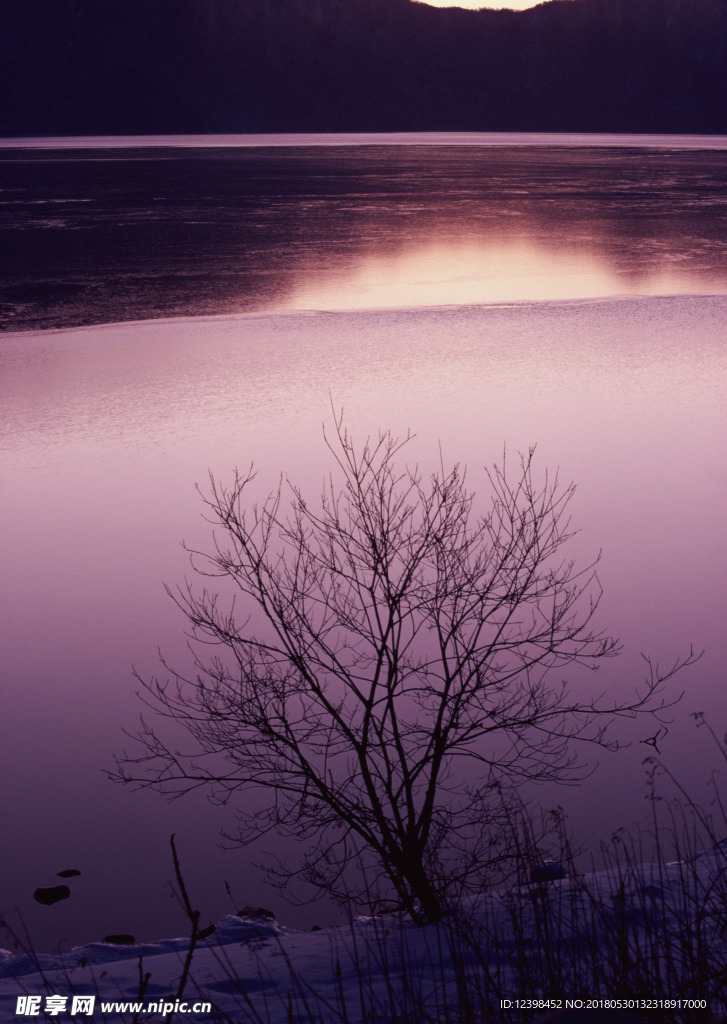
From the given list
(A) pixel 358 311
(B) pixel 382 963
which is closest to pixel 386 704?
(B) pixel 382 963

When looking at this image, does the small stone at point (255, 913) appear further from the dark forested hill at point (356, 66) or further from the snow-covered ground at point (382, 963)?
the dark forested hill at point (356, 66)

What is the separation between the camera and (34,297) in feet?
55.5

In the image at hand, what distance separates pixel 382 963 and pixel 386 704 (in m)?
2.29

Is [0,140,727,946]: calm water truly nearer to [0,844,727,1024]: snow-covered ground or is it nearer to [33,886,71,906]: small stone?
[33,886,71,906]: small stone

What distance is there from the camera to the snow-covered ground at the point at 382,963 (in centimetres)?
346

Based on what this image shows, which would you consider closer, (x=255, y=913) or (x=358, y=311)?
(x=255, y=913)

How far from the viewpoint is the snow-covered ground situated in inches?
136

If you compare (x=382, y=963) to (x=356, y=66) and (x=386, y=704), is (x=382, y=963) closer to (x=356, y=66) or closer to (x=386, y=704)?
(x=386, y=704)

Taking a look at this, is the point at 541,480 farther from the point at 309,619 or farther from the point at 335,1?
the point at 335,1

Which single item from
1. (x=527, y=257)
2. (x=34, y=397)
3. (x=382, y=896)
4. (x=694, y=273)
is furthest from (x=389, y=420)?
(x=527, y=257)

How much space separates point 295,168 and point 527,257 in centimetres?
2562

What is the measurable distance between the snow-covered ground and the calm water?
2.08ft

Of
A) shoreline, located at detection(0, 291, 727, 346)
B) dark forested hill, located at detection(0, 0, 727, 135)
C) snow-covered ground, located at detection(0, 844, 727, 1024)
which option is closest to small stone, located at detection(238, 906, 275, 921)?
snow-covered ground, located at detection(0, 844, 727, 1024)

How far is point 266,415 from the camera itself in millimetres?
11570
